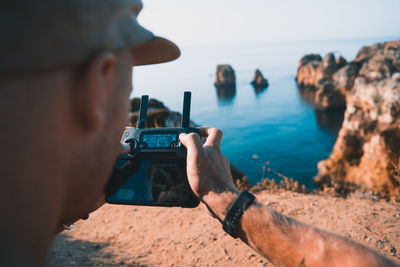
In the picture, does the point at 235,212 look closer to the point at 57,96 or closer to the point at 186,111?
the point at 186,111

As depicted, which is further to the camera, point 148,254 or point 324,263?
point 148,254

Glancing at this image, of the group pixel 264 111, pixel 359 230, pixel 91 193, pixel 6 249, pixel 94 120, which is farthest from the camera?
pixel 264 111

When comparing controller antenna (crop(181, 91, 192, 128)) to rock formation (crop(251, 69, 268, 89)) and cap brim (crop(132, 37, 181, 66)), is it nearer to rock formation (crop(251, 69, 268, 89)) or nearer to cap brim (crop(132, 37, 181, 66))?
cap brim (crop(132, 37, 181, 66))

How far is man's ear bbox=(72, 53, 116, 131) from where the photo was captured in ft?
2.67

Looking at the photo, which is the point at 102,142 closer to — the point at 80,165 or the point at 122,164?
the point at 80,165

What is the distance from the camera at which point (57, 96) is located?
0.76 m

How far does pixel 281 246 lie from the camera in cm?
152

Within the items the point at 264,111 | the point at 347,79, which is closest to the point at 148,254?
the point at 347,79

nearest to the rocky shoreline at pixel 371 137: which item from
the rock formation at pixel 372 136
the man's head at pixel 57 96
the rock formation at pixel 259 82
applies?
the rock formation at pixel 372 136

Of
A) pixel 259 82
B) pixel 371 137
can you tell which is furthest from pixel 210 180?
pixel 259 82

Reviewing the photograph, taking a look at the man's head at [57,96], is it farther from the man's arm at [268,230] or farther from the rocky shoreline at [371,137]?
the rocky shoreline at [371,137]

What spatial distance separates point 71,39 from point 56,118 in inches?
8.9

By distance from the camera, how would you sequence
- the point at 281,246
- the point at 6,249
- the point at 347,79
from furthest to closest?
the point at 347,79 → the point at 281,246 → the point at 6,249

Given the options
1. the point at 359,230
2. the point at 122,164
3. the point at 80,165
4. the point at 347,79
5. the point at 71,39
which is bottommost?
the point at 359,230
